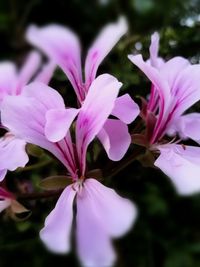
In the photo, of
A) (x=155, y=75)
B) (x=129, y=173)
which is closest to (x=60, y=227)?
(x=155, y=75)

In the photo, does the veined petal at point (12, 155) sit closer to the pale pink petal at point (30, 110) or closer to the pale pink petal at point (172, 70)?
the pale pink petal at point (30, 110)

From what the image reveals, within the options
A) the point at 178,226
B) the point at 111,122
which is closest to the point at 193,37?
the point at 111,122

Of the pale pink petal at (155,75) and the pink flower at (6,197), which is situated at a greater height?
the pale pink petal at (155,75)

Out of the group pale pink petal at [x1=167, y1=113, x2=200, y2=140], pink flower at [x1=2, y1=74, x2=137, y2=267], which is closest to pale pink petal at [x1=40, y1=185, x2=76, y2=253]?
pink flower at [x1=2, y1=74, x2=137, y2=267]

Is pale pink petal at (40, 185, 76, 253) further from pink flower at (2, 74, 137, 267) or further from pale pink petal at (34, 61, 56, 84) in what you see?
pale pink petal at (34, 61, 56, 84)

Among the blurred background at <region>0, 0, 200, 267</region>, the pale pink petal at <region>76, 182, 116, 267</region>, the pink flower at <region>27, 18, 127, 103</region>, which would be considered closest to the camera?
the pale pink petal at <region>76, 182, 116, 267</region>

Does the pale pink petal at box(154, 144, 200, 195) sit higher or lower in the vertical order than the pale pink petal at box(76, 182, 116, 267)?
higher

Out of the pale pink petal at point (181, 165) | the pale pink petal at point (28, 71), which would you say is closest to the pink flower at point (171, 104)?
the pale pink petal at point (181, 165)

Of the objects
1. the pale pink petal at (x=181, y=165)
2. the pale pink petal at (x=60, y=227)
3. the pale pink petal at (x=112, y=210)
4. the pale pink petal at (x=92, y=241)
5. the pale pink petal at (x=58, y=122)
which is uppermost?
the pale pink petal at (x=58, y=122)
